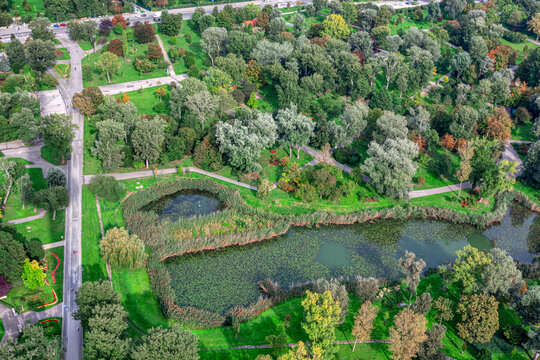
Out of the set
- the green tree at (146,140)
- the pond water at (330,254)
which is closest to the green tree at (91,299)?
the pond water at (330,254)

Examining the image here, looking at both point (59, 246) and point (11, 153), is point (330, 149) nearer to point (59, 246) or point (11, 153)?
point (59, 246)

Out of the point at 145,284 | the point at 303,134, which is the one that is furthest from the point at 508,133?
the point at 145,284

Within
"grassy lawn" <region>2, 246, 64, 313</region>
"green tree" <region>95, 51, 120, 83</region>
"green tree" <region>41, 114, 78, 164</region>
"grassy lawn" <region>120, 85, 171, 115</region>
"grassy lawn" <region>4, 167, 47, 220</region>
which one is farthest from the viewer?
"green tree" <region>95, 51, 120, 83</region>

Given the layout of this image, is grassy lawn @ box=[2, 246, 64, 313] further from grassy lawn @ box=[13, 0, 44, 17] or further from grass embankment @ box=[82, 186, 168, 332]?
grassy lawn @ box=[13, 0, 44, 17]

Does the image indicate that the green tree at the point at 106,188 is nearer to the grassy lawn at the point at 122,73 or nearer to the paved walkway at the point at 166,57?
the grassy lawn at the point at 122,73

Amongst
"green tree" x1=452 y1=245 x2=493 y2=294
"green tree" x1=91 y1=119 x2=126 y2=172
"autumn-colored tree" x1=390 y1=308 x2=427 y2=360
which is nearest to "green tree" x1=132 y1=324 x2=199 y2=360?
"autumn-colored tree" x1=390 y1=308 x2=427 y2=360

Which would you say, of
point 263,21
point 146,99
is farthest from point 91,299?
point 263,21
